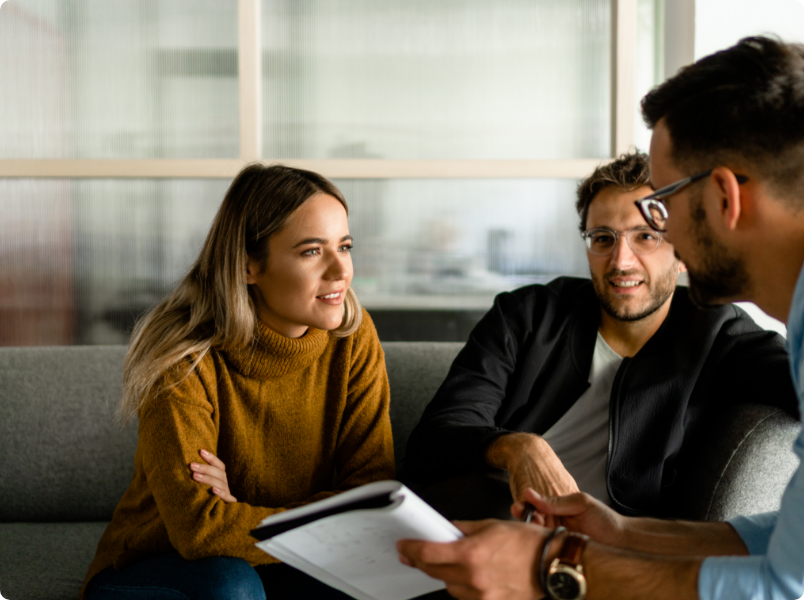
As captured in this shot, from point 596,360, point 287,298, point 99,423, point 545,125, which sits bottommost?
point 99,423

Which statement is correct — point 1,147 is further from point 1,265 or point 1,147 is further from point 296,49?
point 296,49

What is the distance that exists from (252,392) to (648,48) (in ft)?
5.89

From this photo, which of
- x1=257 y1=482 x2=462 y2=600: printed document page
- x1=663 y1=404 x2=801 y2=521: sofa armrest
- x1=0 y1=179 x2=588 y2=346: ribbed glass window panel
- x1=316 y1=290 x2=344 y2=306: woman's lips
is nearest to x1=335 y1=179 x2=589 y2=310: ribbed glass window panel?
x1=0 y1=179 x2=588 y2=346: ribbed glass window panel

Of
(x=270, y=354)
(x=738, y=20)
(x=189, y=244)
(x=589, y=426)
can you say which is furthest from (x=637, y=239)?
(x=189, y=244)

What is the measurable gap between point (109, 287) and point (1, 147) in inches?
22.5

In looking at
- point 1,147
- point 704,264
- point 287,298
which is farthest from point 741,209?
point 1,147

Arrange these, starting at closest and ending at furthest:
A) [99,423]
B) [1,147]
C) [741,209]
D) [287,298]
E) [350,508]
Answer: [350,508] < [741,209] < [287,298] < [99,423] < [1,147]

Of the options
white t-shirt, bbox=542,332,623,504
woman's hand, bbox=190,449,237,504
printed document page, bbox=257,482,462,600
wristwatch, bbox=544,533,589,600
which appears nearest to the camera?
printed document page, bbox=257,482,462,600

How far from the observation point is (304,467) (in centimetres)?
148

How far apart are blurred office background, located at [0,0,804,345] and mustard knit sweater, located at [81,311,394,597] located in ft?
2.31

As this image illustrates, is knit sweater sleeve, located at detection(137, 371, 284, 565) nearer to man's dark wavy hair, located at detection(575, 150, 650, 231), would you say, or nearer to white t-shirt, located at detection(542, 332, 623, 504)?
white t-shirt, located at detection(542, 332, 623, 504)

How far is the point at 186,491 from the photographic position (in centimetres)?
123

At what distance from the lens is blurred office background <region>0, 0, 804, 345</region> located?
2.18 metres

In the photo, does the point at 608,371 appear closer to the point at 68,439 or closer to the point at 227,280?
the point at 227,280
